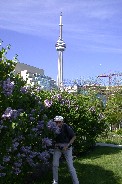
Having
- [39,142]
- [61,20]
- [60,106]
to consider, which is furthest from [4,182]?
[61,20]

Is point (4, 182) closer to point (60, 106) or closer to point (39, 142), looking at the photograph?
point (39, 142)

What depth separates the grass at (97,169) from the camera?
10332mm

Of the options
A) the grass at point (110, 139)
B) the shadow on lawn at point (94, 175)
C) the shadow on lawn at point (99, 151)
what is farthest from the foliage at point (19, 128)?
the grass at point (110, 139)

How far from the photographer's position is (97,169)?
11859 millimetres

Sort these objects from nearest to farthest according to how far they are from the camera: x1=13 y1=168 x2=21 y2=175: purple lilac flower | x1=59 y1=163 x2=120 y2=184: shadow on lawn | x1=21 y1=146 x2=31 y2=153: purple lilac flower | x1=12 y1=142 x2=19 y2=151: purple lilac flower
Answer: x1=12 y1=142 x2=19 y2=151: purple lilac flower < x1=13 y1=168 x2=21 y2=175: purple lilac flower < x1=21 y1=146 x2=31 y2=153: purple lilac flower < x1=59 y1=163 x2=120 y2=184: shadow on lawn

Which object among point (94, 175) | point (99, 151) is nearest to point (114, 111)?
point (99, 151)

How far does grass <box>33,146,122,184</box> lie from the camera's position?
33.9ft

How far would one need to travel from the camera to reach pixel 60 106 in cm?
1345

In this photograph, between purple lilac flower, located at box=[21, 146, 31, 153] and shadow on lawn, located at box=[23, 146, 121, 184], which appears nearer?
purple lilac flower, located at box=[21, 146, 31, 153]

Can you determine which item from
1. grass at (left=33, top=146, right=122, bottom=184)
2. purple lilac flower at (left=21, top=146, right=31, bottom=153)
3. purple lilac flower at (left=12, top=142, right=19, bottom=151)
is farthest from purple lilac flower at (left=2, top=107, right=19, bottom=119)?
grass at (left=33, top=146, right=122, bottom=184)

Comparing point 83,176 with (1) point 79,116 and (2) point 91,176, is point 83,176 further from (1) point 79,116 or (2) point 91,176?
(1) point 79,116

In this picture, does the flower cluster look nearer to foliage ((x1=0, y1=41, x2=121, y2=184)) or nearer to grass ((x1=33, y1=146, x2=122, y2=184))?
foliage ((x1=0, y1=41, x2=121, y2=184))

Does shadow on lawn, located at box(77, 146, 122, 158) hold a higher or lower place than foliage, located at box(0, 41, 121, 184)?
lower

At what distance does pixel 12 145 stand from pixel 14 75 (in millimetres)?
1759
